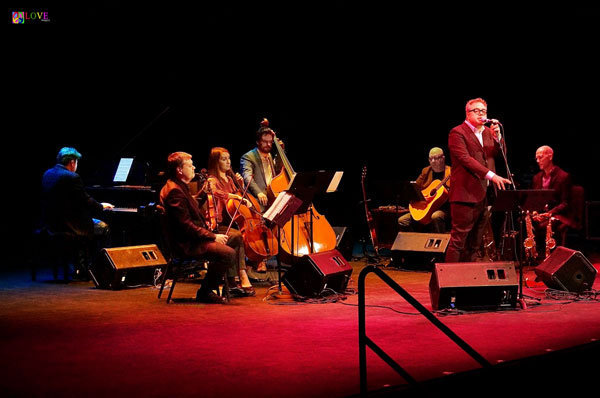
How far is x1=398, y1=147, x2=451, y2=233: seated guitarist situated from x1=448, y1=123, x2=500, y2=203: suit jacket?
248 cm

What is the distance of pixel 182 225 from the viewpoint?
21.3 feet

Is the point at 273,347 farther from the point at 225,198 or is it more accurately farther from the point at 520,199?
the point at 225,198

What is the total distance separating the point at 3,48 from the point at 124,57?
159cm

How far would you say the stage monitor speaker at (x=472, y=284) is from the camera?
19.7 feet

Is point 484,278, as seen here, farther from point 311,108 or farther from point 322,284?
point 311,108

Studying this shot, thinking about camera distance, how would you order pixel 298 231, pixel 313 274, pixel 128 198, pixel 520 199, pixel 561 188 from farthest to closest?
1. pixel 561 188
2. pixel 128 198
3. pixel 298 231
4. pixel 313 274
5. pixel 520 199

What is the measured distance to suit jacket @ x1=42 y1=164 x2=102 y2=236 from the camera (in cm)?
809

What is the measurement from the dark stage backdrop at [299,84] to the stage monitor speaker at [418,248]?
271 cm

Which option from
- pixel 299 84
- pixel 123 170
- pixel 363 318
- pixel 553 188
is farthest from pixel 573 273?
pixel 299 84

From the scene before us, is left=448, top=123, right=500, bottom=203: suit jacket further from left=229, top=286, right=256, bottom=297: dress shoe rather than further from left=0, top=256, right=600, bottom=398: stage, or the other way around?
left=229, top=286, right=256, bottom=297: dress shoe

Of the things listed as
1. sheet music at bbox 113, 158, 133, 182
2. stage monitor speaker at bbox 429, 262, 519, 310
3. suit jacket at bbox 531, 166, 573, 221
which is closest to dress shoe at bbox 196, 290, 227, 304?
stage monitor speaker at bbox 429, 262, 519, 310

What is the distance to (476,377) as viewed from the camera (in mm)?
4227

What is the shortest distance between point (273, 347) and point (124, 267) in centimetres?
311

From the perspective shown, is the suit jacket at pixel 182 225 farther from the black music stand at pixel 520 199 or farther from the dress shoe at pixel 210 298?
the black music stand at pixel 520 199
